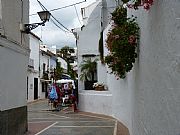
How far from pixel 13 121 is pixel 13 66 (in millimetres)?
1800

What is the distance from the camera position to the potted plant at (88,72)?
A: 25.7m

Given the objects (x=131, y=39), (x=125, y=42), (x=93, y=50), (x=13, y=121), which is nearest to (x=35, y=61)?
(x=93, y=50)

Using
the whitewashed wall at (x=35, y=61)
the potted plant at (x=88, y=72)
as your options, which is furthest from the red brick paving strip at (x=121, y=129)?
the whitewashed wall at (x=35, y=61)

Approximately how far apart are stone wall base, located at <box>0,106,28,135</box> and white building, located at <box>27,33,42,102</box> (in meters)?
26.4

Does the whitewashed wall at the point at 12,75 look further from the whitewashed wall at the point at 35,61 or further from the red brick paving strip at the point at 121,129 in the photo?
the whitewashed wall at the point at 35,61

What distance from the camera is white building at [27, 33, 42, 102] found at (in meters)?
40.3

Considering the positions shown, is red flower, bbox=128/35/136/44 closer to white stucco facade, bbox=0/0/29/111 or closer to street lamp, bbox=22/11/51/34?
white stucco facade, bbox=0/0/29/111

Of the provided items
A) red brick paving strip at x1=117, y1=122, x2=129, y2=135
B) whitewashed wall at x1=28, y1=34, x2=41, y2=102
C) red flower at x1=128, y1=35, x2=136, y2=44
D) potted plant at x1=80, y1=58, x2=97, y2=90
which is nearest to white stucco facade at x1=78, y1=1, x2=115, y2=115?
potted plant at x1=80, y1=58, x2=97, y2=90

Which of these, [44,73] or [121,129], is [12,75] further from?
[44,73]

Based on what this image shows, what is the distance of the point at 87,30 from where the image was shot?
2720 cm

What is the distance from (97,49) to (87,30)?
1606 mm

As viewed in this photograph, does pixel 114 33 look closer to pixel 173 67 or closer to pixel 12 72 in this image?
pixel 173 67

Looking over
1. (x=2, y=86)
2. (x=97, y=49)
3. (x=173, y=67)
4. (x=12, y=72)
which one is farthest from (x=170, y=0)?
(x=97, y=49)

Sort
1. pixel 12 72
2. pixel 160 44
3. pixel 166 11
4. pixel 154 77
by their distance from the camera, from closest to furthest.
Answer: pixel 166 11
pixel 160 44
pixel 154 77
pixel 12 72
